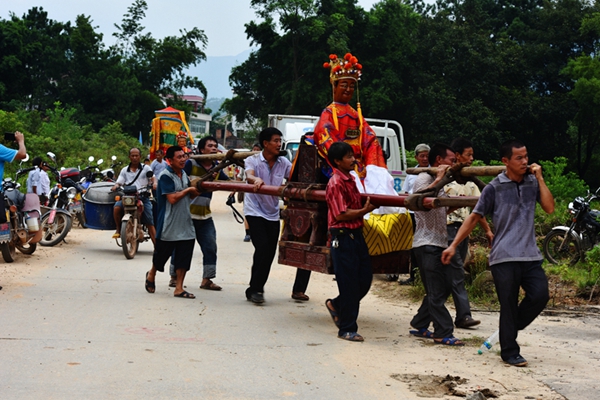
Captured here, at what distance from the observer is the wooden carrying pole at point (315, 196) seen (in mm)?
6371

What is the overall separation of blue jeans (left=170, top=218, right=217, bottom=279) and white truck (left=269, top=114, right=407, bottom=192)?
21.7 ft

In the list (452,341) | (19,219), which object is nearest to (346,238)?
(452,341)

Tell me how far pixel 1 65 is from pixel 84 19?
10.2 meters

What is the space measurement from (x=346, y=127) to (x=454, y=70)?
26415mm

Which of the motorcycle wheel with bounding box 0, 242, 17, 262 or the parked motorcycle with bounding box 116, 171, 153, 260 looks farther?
the parked motorcycle with bounding box 116, 171, 153, 260

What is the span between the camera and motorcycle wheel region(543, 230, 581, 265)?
12.8m

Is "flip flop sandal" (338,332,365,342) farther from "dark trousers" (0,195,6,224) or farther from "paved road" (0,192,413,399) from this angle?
"dark trousers" (0,195,6,224)

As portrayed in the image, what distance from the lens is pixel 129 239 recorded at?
1290 centimetres

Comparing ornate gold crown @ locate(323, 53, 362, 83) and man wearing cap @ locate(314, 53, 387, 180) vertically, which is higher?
ornate gold crown @ locate(323, 53, 362, 83)

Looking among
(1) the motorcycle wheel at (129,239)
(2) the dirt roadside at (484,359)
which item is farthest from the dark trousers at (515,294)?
(1) the motorcycle wheel at (129,239)

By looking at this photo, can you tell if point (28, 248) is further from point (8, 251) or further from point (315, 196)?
point (315, 196)

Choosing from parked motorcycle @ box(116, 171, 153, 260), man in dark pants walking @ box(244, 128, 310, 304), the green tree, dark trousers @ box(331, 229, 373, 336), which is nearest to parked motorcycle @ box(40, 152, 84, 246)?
parked motorcycle @ box(116, 171, 153, 260)

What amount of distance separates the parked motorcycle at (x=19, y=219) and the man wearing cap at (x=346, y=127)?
16.8ft

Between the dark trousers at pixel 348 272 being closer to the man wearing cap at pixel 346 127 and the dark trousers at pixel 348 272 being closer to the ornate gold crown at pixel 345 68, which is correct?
the man wearing cap at pixel 346 127
